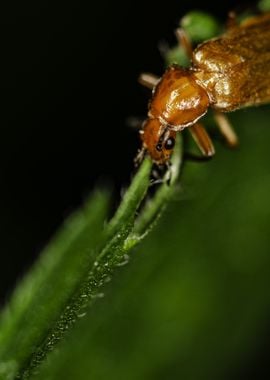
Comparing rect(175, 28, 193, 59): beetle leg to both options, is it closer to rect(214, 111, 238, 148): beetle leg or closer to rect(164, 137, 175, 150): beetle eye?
rect(214, 111, 238, 148): beetle leg

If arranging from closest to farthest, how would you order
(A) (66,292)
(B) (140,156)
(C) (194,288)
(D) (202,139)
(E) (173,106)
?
(A) (66,292), (C) (194,288), (D) (202,139), (B) (140,156), (E) (173,106)

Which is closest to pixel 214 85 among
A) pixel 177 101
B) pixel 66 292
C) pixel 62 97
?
pixel 177 101

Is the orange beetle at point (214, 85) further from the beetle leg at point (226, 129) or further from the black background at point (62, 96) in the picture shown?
the black background at point (62, 96)

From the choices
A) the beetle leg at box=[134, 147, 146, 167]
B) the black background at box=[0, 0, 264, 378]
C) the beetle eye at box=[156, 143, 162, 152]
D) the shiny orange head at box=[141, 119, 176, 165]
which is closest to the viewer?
the shiny orange head at box=[141, 119, 176, 165]

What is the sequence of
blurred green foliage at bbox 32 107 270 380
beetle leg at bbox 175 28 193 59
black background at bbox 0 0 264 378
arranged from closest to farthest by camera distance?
1. blurred green foliage at bbox 32 107 270 380
2. beetle leg at bbox 175 28 193 59
3. black background at bbox 0 0 264 378

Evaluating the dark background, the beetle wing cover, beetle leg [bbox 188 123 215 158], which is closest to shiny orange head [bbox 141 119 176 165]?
beetle leg [bbox 188 123 215 158]

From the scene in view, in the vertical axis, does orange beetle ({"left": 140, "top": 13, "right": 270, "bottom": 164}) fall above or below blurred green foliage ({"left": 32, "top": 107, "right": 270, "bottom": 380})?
above

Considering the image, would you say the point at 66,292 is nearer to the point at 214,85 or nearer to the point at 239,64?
the point at 214,85
